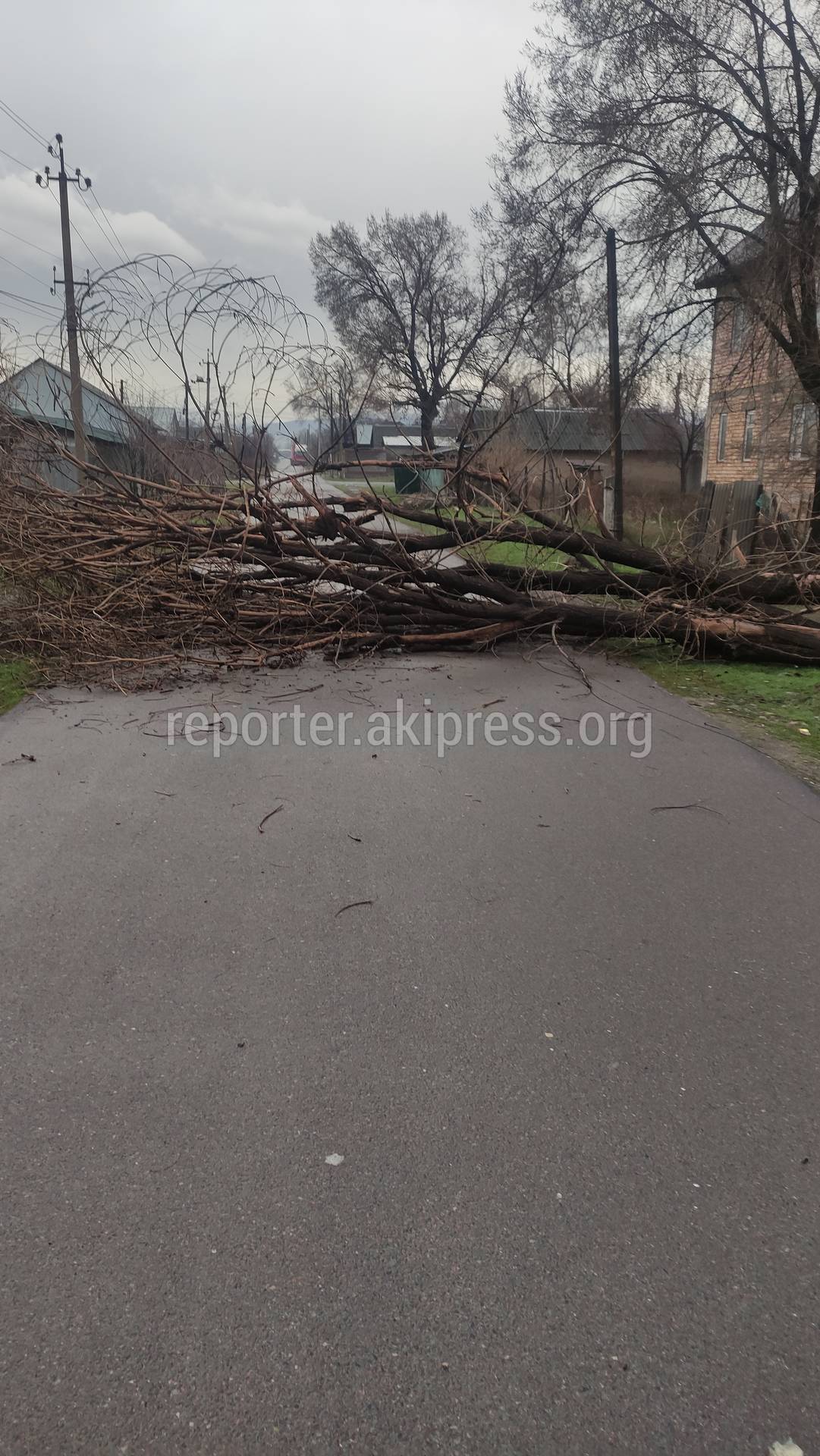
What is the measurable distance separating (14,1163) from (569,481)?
31.5ft

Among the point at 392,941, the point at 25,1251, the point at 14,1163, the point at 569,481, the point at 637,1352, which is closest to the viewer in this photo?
the point at 637,1352

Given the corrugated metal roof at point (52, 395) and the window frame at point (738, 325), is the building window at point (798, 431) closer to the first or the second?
the window frame at point (738, 325)

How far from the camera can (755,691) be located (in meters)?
8.37

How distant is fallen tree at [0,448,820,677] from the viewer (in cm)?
920

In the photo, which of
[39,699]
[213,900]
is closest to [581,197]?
[39,699]

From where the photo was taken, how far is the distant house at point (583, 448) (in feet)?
35.0

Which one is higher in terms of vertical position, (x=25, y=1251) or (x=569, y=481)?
(x=569, y=481)

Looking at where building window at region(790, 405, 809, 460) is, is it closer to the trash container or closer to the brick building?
the brick building

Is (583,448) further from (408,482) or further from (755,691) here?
(755,691)

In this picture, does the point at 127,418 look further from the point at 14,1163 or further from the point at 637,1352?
the point at 637,1352

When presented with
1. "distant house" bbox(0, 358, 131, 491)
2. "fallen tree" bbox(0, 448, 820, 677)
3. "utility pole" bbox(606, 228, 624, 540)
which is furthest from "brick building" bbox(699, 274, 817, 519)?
"distant house" bbox(0, 358, 131, 491)

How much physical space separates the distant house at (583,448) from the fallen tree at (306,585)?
2.66 ft

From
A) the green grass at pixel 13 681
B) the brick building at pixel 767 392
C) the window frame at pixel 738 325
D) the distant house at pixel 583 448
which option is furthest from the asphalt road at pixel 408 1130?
the window frame at pixel 738 325

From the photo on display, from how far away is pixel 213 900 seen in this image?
164 inches
